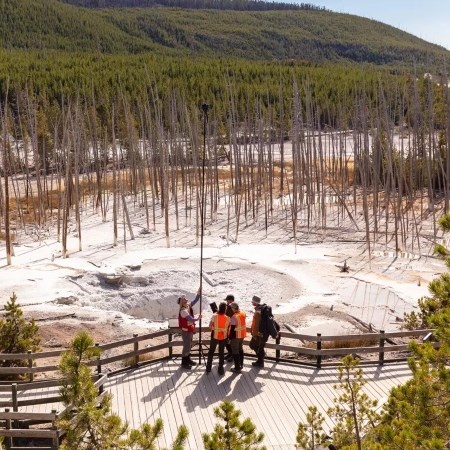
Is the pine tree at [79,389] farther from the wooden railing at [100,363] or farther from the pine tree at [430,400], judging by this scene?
the pine tree at [430,400]

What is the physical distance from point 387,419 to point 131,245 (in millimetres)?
16836

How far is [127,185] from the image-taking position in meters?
34.5

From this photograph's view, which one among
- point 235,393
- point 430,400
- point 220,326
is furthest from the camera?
point 220,326

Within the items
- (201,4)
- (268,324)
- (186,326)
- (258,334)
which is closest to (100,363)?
(186,326)

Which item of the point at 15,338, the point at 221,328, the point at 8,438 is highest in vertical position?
the point at 221,328

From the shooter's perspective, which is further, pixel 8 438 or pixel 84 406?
pixel 8 438

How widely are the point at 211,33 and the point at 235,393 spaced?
123 metres

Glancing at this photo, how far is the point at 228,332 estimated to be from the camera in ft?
31.2

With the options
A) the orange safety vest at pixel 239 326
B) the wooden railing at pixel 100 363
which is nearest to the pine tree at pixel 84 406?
the wooden railing at pixel 100 363

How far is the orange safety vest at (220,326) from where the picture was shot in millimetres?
9359

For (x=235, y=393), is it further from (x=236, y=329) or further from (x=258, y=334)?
(x=258, y=334)

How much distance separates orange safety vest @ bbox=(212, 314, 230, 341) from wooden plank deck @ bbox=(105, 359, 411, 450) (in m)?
0.66

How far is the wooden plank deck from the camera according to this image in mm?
8234

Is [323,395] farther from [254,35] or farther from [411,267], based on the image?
[254,35]
